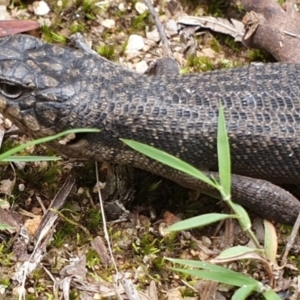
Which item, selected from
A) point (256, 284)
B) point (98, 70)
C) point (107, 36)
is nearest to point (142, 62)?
point (107, 36)

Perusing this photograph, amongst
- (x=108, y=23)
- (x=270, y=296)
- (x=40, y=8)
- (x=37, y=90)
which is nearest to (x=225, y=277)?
(x=270, y=296)

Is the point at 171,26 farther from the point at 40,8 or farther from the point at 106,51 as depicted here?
the point at 40,8

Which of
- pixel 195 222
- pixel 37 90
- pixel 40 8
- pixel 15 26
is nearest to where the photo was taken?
pixel 195 222

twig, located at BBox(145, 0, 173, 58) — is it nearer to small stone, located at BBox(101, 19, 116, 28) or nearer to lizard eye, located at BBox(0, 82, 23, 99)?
small stone, located at BBox(101, 19, 116, 28)

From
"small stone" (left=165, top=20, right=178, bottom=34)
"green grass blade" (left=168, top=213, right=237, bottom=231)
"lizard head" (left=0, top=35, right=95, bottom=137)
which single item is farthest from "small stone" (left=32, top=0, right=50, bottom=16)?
"green grass blade" (left=168, top=213, right=237, bottom=231)

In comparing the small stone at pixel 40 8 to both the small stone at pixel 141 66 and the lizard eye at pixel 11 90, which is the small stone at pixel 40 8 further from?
the lizard eye at pixel 11 90

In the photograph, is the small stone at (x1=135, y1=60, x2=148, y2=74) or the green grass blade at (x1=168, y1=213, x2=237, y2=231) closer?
the green grass blade at (x1=168, y1=213, x2=237, y2=231)

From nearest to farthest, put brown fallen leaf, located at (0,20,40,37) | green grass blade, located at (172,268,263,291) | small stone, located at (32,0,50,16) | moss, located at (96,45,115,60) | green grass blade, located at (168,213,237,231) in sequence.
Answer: green grass blade, located at (168,213,237,231)
green grass blade, located at (172,268,263,291)
brown fallen leaf, located at (0,20,40,37)
moss, located at (96,45,115,60)
small stone, located at (32,0,50,16)

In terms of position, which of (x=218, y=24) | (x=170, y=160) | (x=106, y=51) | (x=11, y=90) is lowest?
(x=106, y=51)
